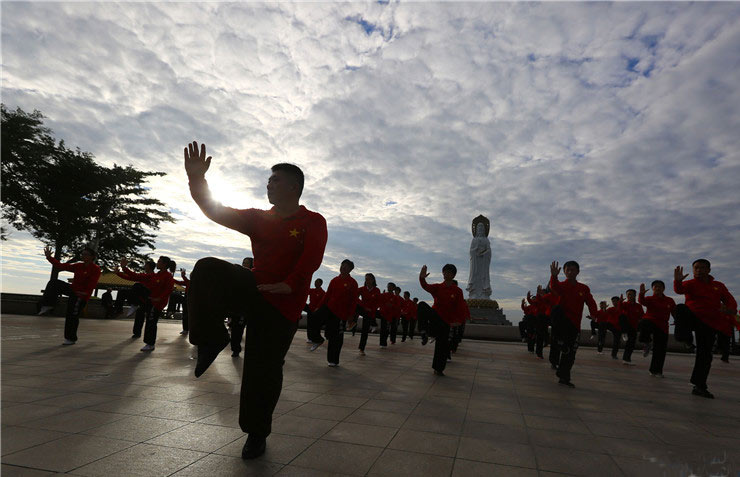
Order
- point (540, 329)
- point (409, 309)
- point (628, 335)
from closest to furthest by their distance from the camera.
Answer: point (628, 335), point (540, 329), point (409, 309)

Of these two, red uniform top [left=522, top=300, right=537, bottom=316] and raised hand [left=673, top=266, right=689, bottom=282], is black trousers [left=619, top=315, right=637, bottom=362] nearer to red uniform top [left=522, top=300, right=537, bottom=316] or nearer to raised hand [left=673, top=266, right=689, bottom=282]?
red uniform top [left=522, top=300, right=537, bottom=316]

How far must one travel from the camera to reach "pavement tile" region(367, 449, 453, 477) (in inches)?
105

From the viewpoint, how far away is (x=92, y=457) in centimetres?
264

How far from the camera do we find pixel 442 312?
25.6 feet

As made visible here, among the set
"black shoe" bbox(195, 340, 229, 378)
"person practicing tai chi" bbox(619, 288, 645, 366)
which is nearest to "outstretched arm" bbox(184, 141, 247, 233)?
"black shoe" bbox(195, 340, 229, 378)

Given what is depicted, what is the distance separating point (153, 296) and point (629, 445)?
9.11 metres

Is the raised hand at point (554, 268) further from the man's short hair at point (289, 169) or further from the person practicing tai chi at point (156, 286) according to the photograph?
the person practicing tai chi at point (156, 286)

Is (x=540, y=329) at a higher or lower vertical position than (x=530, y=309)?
lower

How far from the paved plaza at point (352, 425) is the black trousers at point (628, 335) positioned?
14.0 ft

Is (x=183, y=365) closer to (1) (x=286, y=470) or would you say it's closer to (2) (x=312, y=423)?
(2) (x=312, y=423)

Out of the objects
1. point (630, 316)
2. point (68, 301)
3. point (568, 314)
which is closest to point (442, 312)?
point (568, 314)

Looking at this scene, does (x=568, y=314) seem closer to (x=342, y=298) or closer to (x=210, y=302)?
(x=342, y=298)

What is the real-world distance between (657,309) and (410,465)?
860 centimetres

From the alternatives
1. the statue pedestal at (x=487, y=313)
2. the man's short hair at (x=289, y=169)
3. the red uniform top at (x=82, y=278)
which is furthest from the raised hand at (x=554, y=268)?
the statue pedestal at (x=487, y=313)
